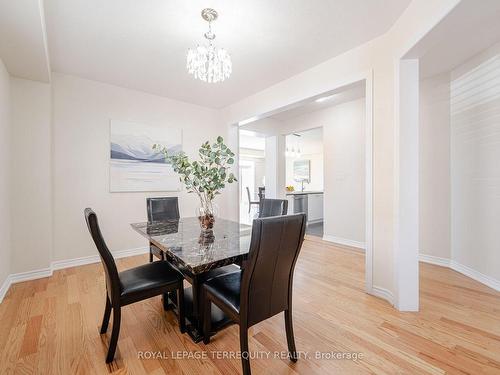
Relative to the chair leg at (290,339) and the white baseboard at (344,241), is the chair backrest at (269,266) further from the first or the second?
the white baseboard at (344,241)

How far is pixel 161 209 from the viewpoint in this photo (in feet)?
9.02

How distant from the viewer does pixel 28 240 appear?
2621mm

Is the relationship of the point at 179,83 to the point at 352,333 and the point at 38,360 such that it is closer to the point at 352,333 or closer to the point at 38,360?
the point at 38,360

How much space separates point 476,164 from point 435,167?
45 cm

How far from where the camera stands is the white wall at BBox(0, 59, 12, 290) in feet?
7.25

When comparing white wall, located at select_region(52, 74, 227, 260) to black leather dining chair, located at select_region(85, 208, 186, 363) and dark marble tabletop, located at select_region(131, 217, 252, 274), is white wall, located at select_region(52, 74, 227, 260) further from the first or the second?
black leather dining chair, located at select_region(85, 208, 186, 363)

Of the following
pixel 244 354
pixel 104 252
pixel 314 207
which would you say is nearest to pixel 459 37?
pixel 244 354

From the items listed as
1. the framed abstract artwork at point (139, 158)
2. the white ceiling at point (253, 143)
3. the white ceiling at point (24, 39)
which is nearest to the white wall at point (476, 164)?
the framed abstract artwork at point (139, 158)

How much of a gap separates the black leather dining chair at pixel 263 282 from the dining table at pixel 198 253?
0.49ft

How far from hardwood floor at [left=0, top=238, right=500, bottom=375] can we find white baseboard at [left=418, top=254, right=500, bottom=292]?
0.14 metres

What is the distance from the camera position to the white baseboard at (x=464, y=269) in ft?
7.63

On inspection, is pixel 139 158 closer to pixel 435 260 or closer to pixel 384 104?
pixel 384 104

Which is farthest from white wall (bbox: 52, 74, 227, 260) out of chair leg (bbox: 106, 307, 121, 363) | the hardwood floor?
chair leg (bbox: 106, 307, 121, 363)

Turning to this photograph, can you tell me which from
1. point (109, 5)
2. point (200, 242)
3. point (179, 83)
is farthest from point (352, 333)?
point (179, 83)
